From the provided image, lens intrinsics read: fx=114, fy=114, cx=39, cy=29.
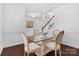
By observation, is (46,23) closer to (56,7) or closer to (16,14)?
(56,7)

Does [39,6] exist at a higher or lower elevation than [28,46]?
higher

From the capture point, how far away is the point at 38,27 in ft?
3.87

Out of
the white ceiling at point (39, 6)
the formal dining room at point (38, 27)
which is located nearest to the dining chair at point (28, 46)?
the formal dining room at point (38, 27)

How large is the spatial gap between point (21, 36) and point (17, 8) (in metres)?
0.29

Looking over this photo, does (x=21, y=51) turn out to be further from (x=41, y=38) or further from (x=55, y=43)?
(x=55, y=43)

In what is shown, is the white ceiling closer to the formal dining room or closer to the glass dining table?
the formal dining room

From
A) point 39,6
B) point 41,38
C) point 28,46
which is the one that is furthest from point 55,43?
point 39,6

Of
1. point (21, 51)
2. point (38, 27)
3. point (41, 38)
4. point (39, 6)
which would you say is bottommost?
point (21, 51)

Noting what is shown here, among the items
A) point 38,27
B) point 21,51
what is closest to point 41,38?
point 38,27

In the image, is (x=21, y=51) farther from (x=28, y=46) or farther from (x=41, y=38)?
(x=41, y=38)

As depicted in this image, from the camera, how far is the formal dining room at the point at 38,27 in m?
1.17

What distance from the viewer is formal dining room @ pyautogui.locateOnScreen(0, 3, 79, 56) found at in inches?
46.2

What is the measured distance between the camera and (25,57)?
3.99 feet

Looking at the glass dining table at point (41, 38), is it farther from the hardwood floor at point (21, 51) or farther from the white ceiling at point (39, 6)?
the white ceiling at point (39, 6)
